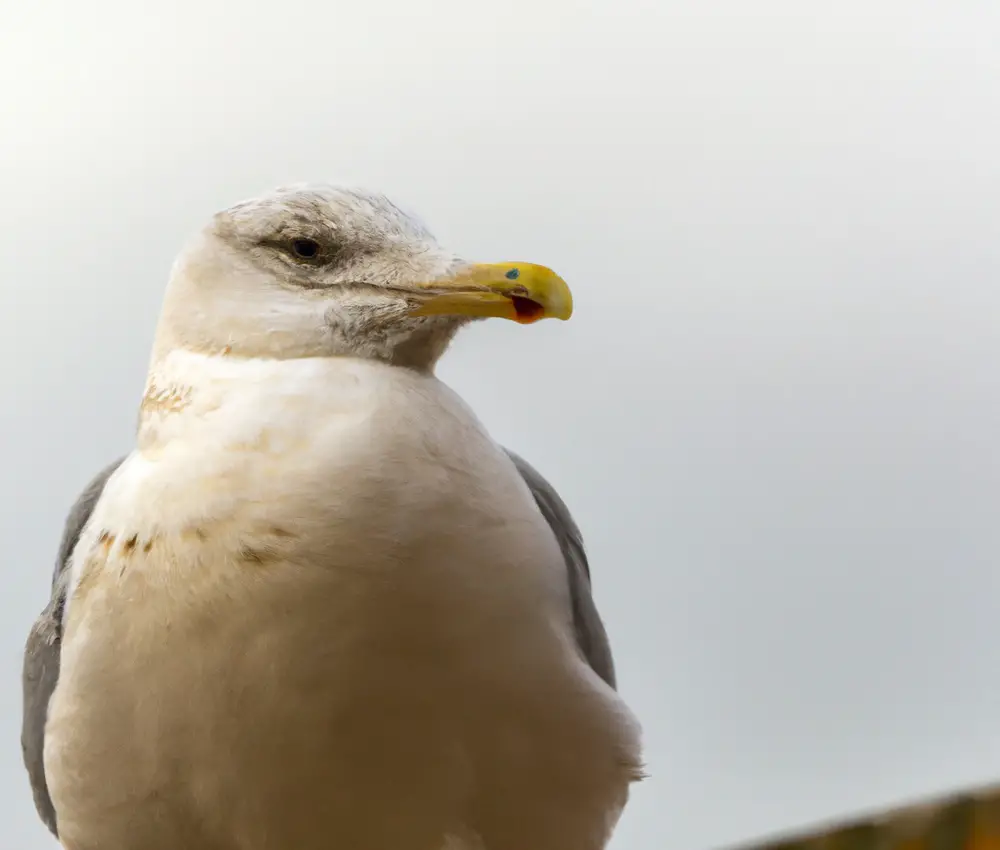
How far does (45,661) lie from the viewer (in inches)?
24.8

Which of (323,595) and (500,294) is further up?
(500,294)

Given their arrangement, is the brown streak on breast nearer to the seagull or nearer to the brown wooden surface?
the seagull

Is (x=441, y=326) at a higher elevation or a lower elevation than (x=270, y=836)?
higher

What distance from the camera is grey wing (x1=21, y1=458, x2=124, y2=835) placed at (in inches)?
24.5

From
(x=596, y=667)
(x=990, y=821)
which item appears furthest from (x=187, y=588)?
(x=990, y=821)

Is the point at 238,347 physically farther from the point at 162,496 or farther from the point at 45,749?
the point at 45,749

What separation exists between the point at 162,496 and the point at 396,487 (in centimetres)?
13

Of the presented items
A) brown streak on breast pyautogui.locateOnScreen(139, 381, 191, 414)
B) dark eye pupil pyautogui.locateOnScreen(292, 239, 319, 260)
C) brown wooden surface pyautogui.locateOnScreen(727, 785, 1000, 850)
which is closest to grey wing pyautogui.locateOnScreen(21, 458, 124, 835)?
brown streak on breast pyautogui.locateOnScreen(139, 381, 191, 414)

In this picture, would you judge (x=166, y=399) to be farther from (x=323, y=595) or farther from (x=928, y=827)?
(x=928, y=827)

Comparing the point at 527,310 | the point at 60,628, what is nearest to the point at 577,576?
the point at 527,310

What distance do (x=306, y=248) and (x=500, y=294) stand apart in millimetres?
124

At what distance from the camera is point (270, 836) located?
537 millimetres

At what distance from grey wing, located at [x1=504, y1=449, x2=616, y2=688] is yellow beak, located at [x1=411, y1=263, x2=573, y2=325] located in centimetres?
16

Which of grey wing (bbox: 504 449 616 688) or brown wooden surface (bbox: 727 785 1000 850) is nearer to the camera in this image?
brown wooden surface (bbox: 727 785 1000 850)
